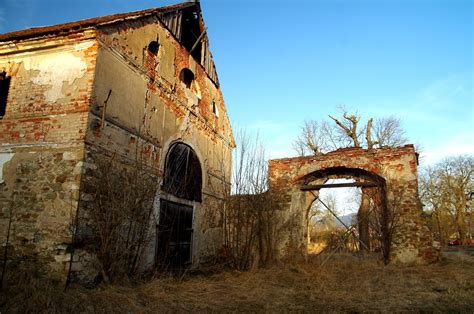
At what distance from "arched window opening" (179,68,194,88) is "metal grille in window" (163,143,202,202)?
2354mm

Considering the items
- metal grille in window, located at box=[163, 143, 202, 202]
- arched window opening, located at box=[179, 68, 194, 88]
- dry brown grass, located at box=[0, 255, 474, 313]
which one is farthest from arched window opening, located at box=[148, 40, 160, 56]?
dry brown grass, located at box=[0, 255, 474, 313]

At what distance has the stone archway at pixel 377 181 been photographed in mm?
10820

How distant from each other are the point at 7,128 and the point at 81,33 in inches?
107

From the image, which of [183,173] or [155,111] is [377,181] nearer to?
[183,173]

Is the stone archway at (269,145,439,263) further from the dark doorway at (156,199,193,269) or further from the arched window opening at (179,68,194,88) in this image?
the arched window opening at (179,68,194,88)

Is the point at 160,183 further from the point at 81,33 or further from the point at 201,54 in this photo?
the point at 201,54

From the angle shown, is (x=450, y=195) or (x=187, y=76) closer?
(x=187, y=76)

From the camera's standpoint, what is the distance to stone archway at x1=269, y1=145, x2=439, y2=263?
1082cm

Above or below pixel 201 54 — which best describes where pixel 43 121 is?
below

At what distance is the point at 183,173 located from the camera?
1097cm

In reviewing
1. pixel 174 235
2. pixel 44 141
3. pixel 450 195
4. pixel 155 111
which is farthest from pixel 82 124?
pixel 450 195

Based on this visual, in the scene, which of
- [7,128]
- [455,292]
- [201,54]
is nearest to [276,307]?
[455,292]

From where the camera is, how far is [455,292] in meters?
6.64

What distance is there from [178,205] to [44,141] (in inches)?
169
